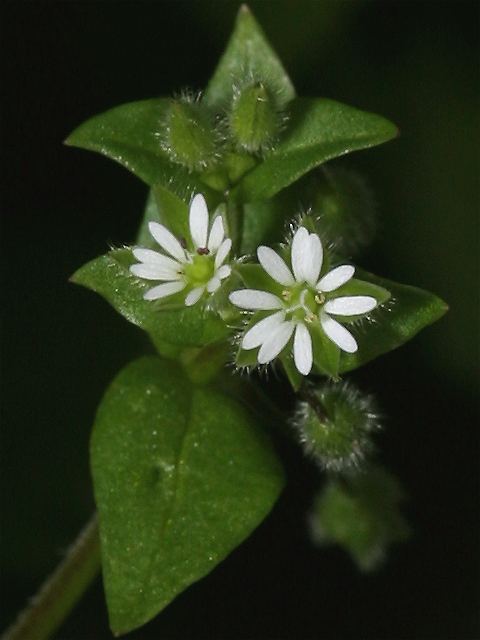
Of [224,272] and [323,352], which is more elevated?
[224,272]

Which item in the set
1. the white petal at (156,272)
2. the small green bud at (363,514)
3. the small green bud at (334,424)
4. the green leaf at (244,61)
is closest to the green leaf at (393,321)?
the small green bud at (334,424)

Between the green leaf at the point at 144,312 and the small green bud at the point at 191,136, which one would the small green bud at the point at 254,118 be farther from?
the green leaf at the point at 144,312

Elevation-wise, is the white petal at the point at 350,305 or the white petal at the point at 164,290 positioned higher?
the white petal at the point at 350,305

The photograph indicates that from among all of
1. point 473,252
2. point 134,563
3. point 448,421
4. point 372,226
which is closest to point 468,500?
point 448,421

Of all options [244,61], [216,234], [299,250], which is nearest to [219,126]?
[244,61]

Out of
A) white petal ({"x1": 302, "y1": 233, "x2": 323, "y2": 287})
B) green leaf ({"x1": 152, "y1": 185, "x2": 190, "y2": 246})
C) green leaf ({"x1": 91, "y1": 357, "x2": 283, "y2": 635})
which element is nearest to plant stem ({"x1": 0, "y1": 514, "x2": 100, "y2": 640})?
green leaf ({"x1": 91, "y1": 357, "x2": 283, "y2": 635})

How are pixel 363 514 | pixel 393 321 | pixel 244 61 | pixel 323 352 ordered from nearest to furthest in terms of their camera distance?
pixel 323 352 → pixel 393 321 → pixel 244 61 → pixel 363 514

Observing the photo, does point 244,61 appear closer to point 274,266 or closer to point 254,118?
point 254,118

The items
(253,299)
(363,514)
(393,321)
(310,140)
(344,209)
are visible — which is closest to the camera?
(253,299)
